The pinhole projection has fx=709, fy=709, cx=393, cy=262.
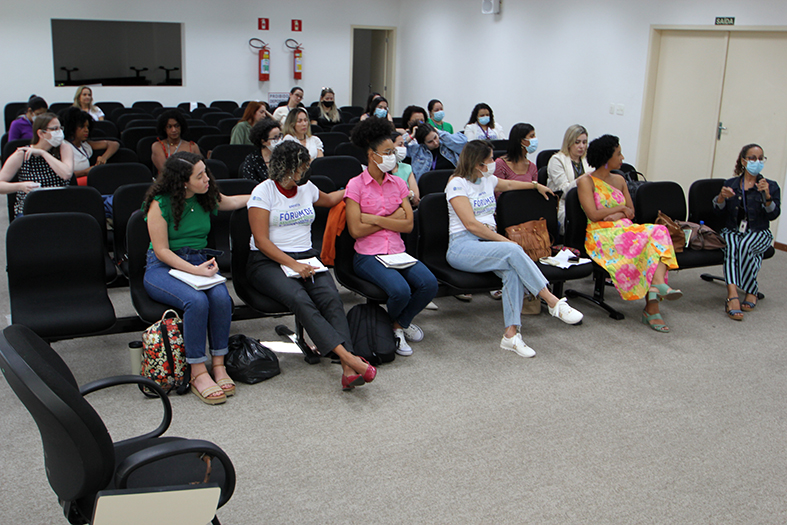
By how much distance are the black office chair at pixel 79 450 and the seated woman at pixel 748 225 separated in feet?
13.4

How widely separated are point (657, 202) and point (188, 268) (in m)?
3.39

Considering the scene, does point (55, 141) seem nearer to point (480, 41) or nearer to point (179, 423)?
point (179, 423)

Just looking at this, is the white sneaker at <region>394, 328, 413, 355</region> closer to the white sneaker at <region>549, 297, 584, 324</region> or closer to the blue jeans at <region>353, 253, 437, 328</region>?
the blue jeans at <region>353, 253, 437, 328</region>

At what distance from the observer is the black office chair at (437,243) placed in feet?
14.0

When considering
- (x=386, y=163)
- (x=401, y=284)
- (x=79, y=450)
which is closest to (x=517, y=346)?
(x=401, y=284)

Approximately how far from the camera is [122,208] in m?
4.34

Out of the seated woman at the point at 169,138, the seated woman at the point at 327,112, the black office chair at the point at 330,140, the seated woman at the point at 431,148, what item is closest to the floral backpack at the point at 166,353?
the seated woman at the point at 169,138

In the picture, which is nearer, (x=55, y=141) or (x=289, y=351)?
(x=289, y=351)

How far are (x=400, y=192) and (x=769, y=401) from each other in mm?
2277

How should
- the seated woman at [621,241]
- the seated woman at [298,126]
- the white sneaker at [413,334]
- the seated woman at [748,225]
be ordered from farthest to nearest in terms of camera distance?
the seated woman at [298,126], the seated woman at [748,225], the seated woman at [621,241], the white sneaker at [413,334]

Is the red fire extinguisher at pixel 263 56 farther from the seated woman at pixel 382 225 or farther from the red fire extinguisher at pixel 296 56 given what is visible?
the seated woman at pixel 382 225

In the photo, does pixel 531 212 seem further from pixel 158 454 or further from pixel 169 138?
pixel 158 454

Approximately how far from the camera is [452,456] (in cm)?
302

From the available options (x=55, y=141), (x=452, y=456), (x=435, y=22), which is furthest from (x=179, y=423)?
(x=435, y=22)
